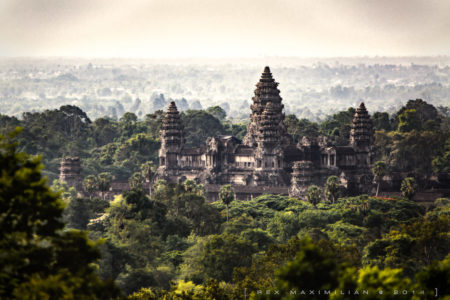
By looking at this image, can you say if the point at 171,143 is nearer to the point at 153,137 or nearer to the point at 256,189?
the point at 256,189

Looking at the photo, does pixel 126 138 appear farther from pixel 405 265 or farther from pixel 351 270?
pixel 351 270

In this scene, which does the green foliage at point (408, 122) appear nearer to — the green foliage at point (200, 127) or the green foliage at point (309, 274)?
the green foliage at point (200, 127)

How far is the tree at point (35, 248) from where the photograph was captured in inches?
1214

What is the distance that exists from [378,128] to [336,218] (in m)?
71.5

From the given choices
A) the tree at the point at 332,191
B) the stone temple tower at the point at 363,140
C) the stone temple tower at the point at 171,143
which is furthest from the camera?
the stone temple tower at the point at 171,143

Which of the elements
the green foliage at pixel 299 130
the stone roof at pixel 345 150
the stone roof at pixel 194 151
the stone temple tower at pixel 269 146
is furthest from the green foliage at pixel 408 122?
the stone roof at pixel 194 151

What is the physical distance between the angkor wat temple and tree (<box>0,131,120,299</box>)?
70.6 metres

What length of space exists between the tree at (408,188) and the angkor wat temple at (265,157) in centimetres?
581

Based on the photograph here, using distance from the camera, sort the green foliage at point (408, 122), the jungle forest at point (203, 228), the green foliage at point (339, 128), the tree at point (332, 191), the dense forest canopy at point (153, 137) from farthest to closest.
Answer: the green foliage at point (408, 122)
the green foliage at point (339, 128)
the dense forest canopy at point (153, 137)
the tree at point (332, 191)
the jungle forest at point (203, 228)

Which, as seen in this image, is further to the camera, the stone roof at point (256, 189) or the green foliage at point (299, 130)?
the green foliage at point (299, 130)

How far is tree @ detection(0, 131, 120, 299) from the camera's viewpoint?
1214 inches

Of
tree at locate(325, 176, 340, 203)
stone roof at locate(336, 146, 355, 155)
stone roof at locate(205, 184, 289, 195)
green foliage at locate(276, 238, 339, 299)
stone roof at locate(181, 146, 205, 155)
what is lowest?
stone roof at locate(205, 184, 289, 195)

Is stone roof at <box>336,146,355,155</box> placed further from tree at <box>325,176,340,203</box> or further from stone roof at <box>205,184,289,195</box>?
tree at <box>325,176,340,203</box>

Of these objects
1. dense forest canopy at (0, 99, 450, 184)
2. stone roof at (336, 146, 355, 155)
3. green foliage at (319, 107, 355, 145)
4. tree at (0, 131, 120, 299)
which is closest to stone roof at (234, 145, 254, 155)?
stone roof at (336, 146, 355, 155)
